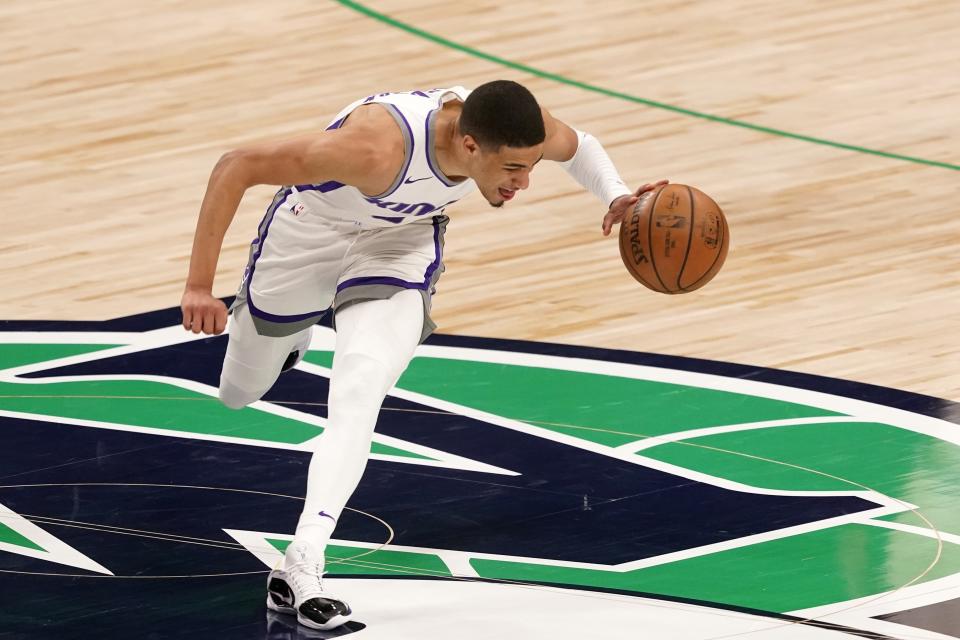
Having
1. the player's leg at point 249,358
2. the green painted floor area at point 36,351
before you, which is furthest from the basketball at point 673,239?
the green painted floor area at point 36,351

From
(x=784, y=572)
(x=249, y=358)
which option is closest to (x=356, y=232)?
(x=249, y=358)

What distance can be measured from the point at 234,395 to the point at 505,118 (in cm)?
184

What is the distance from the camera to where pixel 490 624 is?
19.5 ft

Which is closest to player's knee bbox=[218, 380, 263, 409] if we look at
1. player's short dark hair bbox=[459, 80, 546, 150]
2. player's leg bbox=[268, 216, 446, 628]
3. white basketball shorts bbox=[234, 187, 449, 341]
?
white basketball shorts bbox=[234, 187, 449, 341]

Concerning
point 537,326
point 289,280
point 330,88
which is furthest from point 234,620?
point 330,88

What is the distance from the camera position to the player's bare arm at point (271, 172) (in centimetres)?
576

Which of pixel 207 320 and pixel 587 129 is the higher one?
pixel 587 129

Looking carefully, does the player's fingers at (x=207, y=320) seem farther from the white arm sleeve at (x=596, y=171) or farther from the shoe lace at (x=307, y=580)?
the white arm sleeve at (x=596, y=171)

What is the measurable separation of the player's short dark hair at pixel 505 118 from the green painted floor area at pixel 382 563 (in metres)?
1.35

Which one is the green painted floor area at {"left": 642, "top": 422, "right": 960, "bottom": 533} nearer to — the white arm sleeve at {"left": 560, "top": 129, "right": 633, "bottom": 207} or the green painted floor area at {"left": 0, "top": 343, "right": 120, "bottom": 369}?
the white arm sleeve at {"left": 560, "top": 129, "right": 633, "bottom": 207}

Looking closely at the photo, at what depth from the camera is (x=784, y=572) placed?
6344 mm

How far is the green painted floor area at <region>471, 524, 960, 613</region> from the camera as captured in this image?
618cm

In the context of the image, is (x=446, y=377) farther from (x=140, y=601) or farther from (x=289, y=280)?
(x=140, y=601)

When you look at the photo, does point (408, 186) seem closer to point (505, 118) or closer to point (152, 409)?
point (505, 118)
